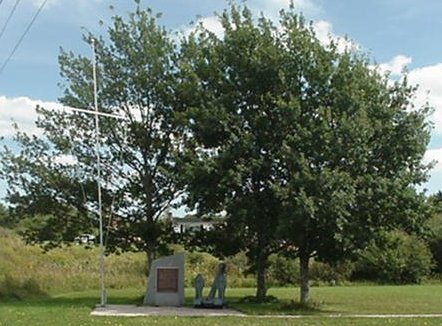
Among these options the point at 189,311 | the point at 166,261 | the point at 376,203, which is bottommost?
the point at 189,311

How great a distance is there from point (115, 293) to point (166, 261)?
31.5 feet

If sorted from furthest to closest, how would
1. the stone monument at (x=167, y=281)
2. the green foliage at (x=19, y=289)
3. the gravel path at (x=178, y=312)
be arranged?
the green foliage at (x=19, y=289) → the stone monument at (x=167, y=281) → the gravel path at (x=178, y=312)

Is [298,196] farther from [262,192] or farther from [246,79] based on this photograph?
[246,79]

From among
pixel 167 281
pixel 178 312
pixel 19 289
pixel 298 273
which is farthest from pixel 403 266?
pixel 178 312

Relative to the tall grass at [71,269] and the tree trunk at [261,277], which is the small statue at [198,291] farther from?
the tall grass at [71,269]

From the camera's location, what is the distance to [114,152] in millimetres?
28219

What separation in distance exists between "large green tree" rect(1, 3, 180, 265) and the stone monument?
10.5 ft

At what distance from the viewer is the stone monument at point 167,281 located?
2448 centimetres

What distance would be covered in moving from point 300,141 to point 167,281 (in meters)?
6.79

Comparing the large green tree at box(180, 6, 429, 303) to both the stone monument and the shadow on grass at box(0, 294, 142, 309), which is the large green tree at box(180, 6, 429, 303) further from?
the shadow on grass at box(0, 294, 142, 309)

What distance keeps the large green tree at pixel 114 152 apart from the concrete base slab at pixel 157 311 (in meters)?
4.71

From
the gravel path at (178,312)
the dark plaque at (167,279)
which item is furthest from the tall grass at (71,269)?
the gravel path at (178,312)

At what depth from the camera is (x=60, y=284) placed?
3462 cm

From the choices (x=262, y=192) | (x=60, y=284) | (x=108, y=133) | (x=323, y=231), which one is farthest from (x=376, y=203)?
(x=60, y=284)
